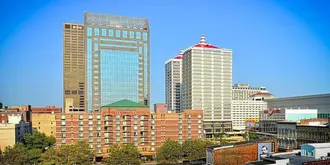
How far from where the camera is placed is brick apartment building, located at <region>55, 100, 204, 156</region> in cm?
9812

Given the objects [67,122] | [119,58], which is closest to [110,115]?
[67,122]

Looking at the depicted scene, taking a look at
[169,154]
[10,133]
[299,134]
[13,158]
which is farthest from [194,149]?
[10,133]

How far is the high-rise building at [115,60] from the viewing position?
179 meters

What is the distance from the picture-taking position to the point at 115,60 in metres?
183

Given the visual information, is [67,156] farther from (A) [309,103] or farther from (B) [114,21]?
(A) [309,103]

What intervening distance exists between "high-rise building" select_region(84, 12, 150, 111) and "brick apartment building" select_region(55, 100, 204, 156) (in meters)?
76.8

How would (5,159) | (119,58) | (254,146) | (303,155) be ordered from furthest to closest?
(119,58) < (5,159) < (254,146) < (303,155)

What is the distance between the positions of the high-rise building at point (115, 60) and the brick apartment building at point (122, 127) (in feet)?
252

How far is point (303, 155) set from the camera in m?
45.3

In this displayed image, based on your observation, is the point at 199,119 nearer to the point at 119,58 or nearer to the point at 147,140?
the point at 147,140

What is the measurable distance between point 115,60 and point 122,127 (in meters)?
87.1

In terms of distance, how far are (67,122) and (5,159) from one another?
79.1 feet

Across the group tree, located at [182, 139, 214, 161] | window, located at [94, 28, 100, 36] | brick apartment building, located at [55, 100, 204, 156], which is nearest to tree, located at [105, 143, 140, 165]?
tree, located at [182, 139, 214, 161]

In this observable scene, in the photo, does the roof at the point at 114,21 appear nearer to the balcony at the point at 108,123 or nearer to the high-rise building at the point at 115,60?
the high-rise building at the point at 115,60
